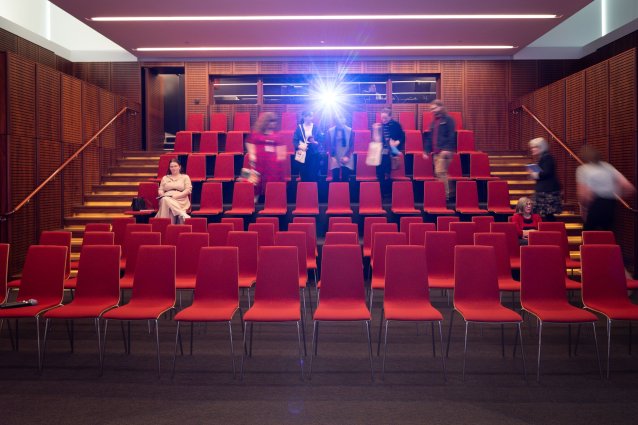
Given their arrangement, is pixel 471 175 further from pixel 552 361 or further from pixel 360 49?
pixel 552 361

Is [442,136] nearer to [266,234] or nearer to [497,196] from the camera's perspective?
[497,196]

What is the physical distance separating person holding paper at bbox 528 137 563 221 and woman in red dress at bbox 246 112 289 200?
3290 millimetres

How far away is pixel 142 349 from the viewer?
170 inches

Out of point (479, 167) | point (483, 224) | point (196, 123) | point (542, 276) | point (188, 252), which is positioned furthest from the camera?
point (196, 123)

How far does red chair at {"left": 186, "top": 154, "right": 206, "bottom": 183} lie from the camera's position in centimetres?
916

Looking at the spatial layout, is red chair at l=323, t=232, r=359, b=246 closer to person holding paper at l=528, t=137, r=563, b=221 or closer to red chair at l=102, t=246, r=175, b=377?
red chair at l=102, t=246, r=175, b=377

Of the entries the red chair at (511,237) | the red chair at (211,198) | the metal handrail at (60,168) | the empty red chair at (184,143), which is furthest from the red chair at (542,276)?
the empty red chair at (184,143)

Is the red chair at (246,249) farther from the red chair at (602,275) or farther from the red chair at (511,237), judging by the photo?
the red chair at (602,275)

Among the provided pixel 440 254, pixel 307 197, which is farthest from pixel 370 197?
pixel 440 254

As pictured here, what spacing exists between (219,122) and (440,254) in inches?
312

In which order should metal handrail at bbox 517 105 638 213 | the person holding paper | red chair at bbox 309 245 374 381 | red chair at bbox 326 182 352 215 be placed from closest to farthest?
red chair at bbox 309 245 374 381 → the person holding paper → metal handrail at bbox 517 105 638 213 → red chair at bbox 326 182 352 215

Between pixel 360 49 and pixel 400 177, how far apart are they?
3.83m

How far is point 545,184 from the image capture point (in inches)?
260

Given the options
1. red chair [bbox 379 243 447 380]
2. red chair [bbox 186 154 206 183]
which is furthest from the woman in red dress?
red chair [bbox 379 243 447 380]
